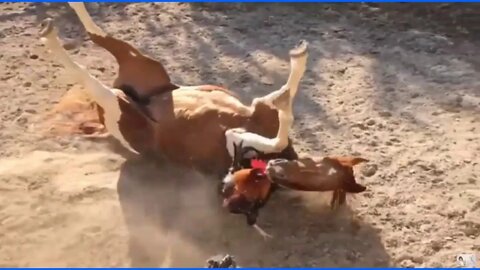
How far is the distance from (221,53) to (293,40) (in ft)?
1.09

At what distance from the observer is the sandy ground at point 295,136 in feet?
8.65

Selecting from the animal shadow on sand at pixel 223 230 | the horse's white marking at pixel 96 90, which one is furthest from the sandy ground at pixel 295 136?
the horse's white marking at pixel 96 90

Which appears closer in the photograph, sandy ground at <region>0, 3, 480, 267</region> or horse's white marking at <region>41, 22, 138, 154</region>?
sandy ground at <region>0, 3, 480, 267</region>

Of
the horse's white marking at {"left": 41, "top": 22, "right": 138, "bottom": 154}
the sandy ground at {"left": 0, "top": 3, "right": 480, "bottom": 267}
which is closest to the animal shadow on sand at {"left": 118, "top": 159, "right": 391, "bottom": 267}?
the sandy ground at {"left": 0, "top": 3, "right": 480, "bottom": 267}

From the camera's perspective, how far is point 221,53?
3793 millimetres

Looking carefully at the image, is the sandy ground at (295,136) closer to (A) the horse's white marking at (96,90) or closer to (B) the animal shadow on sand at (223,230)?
(B) the animal shadow on sand at (223,230)

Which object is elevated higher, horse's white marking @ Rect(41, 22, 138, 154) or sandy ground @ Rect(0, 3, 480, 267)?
horse's white marking @ Rect(41, 22, 138, 154)

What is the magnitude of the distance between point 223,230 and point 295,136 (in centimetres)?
62

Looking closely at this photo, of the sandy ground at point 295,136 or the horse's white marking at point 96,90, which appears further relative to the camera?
the horse's white marking at point 96,90

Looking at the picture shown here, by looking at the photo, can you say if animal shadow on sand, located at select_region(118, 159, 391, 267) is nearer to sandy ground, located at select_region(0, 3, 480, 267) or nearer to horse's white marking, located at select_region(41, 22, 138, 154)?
sandy ground, located at select_region(0, 3, 480, 267)

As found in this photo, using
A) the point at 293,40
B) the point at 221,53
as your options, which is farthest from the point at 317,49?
the point at 221,53

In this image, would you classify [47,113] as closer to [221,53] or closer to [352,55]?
[221,53]

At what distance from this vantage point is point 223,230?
2686 millimetres

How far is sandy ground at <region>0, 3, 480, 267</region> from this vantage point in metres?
2.64
